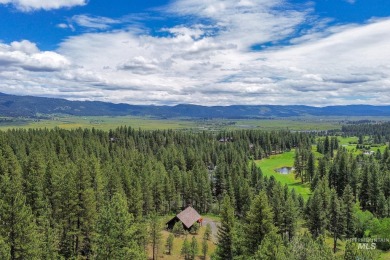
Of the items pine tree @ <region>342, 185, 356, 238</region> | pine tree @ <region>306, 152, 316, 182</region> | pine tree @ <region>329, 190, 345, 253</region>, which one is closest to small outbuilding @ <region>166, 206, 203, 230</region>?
pine tree @ <region>329, 190, 345, 253</region>

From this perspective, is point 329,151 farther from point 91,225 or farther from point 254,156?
point 91,225

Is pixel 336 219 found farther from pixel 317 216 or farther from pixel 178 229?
pixel 178 229

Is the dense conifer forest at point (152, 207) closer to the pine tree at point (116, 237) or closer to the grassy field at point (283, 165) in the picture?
the pine tree at point (116, 237)

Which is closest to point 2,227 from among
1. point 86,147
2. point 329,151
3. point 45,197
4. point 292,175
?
point 45,197

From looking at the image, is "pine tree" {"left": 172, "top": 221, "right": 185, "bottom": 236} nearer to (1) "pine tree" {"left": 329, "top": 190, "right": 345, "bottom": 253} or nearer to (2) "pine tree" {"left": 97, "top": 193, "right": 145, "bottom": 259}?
(1) "pine tree" {"left": 329, "top": 190, "right": 345, "bottom": 253}

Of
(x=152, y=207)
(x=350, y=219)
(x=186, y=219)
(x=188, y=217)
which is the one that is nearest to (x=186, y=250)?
(x=186, y=219)

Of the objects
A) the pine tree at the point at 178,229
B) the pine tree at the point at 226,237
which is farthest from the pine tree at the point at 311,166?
the pine tree at the point at 226,237
